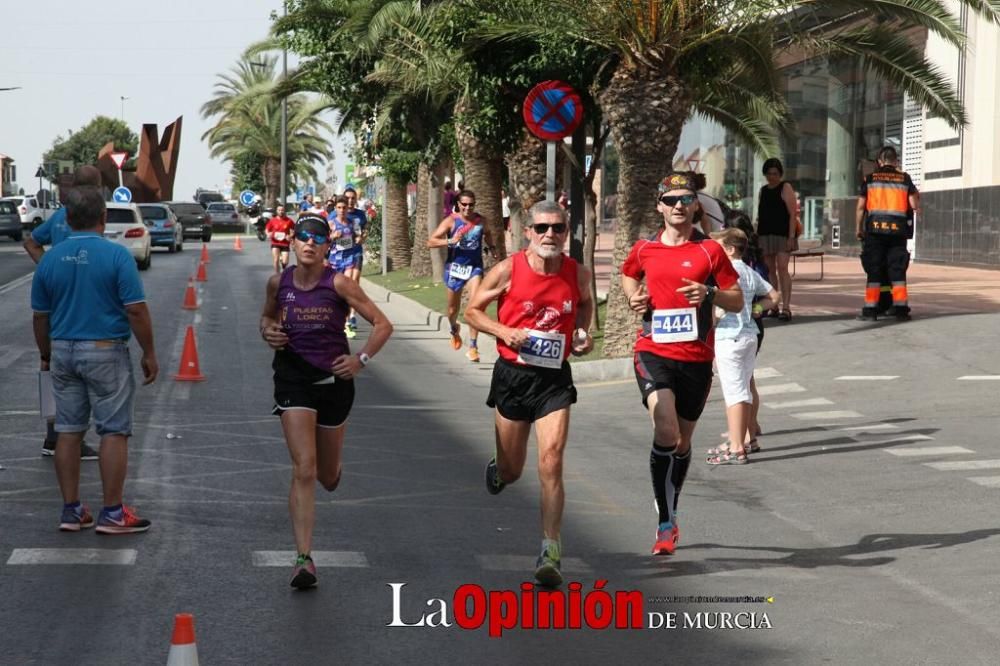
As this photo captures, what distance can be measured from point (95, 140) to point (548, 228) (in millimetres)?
148484

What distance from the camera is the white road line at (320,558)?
7907 mm

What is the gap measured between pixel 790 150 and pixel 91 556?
3483cm

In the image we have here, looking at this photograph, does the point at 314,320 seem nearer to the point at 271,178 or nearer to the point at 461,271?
the point at 461,271

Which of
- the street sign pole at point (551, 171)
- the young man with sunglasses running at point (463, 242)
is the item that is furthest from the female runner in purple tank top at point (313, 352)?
the young man with sunglasses running at point (463, 242)

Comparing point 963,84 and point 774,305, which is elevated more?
point 963,84

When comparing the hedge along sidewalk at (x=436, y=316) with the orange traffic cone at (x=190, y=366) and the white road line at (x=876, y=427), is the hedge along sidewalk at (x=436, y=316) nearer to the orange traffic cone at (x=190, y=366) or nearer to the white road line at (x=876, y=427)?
the orange traffic cone at (x=190, y=366)

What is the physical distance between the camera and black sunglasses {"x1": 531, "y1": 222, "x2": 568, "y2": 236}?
306 inches

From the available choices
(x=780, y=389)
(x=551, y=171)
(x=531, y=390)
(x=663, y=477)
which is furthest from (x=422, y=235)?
(x=531, y=390)

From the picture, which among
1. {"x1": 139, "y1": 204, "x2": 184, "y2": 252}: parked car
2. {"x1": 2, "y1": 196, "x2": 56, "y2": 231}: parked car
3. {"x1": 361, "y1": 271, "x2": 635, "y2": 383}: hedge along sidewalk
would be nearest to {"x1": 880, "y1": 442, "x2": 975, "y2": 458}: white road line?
{"x1": 361, "y1": 271, "x2": 635, "y2": 383}: hedge along sidewalk

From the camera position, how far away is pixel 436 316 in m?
24.1

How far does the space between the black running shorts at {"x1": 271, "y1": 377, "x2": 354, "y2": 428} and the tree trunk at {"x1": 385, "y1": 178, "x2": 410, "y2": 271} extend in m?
30.5

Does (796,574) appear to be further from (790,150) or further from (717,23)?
(790,150)

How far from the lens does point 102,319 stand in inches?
343

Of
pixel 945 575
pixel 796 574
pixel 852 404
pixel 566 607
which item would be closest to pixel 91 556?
pixel 566 607
